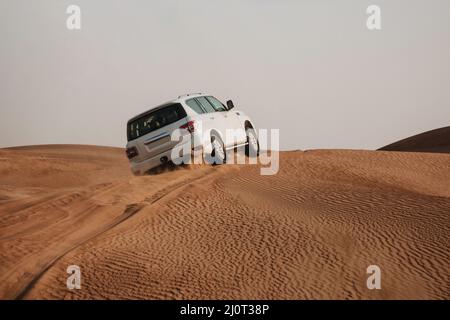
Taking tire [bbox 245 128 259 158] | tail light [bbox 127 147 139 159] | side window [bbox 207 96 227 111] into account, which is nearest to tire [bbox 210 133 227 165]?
side window [bbox 207 96 227 111]

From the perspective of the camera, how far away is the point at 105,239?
9.41m

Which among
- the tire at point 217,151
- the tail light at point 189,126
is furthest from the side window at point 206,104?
the tail light at point 189,126

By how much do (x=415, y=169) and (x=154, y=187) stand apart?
7588 mm

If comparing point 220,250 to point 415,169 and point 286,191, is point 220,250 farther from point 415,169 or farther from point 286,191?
point 415,169

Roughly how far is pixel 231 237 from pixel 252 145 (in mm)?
6154

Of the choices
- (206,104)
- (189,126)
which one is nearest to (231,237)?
(189,126)

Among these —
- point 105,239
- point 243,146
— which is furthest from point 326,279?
point 243,146

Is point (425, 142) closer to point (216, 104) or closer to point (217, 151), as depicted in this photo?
point (216, 104)

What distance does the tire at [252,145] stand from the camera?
15.0 metres

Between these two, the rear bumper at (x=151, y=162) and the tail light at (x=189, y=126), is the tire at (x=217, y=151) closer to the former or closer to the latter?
the tail light at (x=189, y=126)

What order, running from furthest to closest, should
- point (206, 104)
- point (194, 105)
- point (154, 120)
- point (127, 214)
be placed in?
point (206, 104)
point (194, 105)
point (154, 120)
point (127, 214)

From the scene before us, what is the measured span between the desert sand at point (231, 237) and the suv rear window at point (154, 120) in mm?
1019

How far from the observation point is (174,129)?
12219mm

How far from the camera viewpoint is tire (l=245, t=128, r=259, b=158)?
15.0m
